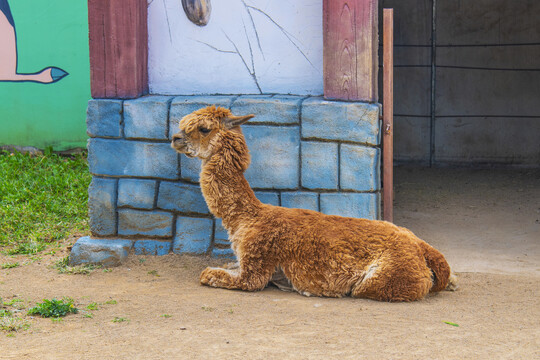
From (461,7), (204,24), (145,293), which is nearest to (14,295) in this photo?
(145,293)

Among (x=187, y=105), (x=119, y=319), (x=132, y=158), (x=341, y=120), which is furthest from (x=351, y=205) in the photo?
(x=119, y=319)

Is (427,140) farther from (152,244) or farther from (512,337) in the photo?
(512,337)

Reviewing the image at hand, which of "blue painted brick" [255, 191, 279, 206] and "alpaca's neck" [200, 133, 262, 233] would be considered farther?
"blue painted brick" [255, 191, 279, 206]

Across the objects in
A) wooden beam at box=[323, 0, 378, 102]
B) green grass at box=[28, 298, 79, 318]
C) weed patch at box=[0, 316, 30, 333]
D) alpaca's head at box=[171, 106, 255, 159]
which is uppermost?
wooden beam at box=[323, 0, 378, 102]

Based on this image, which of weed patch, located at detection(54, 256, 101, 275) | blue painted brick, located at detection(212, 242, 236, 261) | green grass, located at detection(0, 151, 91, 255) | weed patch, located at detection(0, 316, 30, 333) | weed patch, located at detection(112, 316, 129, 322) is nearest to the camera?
weed patch, located at detection(0, 316, 30, 333)

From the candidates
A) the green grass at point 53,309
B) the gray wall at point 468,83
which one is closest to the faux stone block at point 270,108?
the green grass at point 53,309

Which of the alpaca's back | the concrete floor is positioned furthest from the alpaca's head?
the concrete floor

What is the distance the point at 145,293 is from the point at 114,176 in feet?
4.03

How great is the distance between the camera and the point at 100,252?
534cm

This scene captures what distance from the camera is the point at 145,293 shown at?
459cm

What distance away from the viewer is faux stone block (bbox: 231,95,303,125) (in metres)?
5.02

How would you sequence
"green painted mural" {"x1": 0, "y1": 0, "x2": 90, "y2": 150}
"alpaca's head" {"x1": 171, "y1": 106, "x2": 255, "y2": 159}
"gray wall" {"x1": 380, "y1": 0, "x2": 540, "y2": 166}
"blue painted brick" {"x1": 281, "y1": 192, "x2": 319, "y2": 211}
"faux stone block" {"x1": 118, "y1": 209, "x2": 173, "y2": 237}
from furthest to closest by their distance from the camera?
"gray wall" {"x1": 380, "y1": 0, "x2": 540, "y2": 166}
"green painted mural" {"x1": 0, "y1": 0, "x2": 90, "y2": 150}
"faux stone block" {"x1": 118, "y1": 209, "x2": 173, "y2": 237}
"blue painted brick" {"x1": 281, "y1": 192, "x2": 319, "y2": 211}
"alpaca's head" {"x1": 171, "y1": 106, "x2": 255, "y2": 159}

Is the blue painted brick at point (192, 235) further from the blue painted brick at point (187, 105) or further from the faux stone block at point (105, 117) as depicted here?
the faux stone block at point (105, 117)

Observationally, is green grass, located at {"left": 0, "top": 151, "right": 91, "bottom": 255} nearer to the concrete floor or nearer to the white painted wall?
the white painted wall
